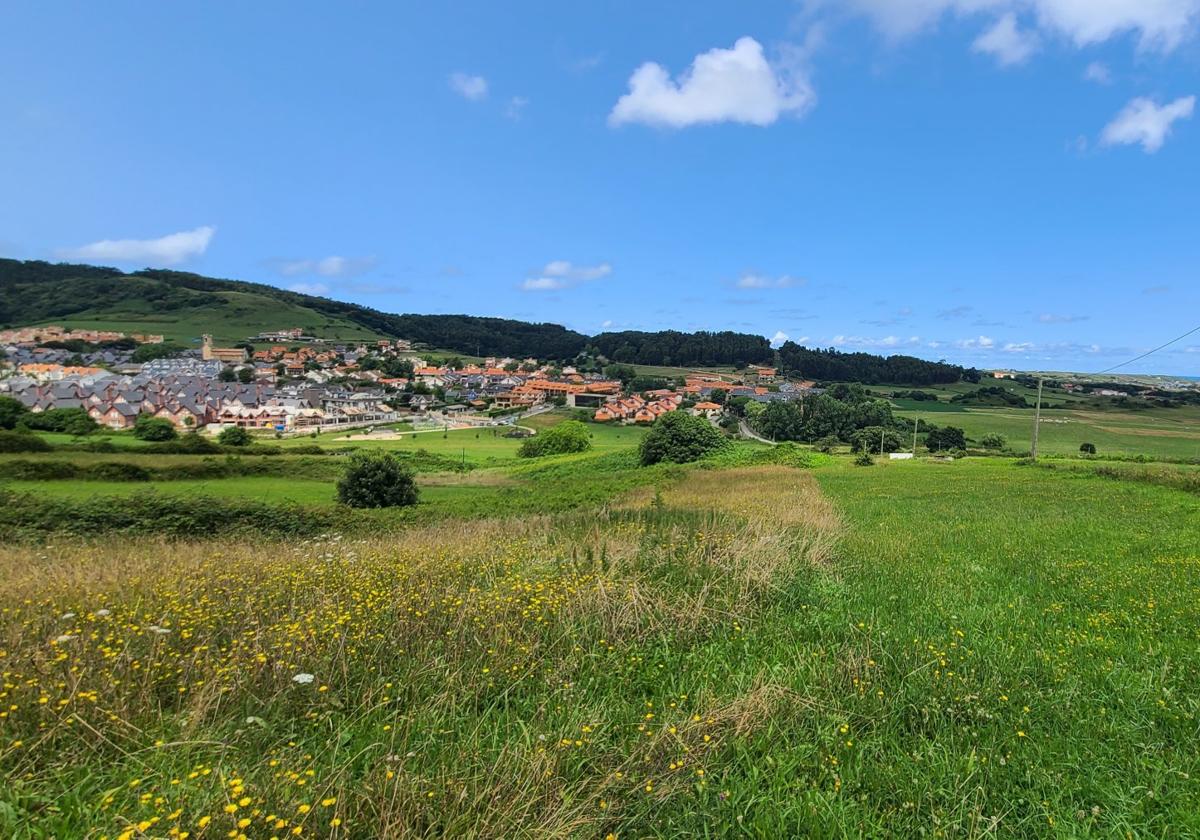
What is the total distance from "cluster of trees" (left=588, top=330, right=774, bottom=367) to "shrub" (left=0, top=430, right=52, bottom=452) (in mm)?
153352

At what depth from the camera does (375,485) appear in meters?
29.0

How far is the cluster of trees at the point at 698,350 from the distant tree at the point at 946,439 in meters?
104

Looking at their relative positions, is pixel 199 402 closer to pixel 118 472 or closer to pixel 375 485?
pixel 118 472

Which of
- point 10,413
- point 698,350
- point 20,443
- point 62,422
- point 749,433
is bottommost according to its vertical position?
point 749,433

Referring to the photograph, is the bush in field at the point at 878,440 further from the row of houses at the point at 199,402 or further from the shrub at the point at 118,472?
the row of houses at the point at 199,402

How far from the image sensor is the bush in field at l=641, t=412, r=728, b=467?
1869 inches

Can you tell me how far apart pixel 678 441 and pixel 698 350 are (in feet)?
434

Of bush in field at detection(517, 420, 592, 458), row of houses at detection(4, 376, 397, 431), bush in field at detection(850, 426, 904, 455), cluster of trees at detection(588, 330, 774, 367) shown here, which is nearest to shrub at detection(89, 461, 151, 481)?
bush in field at detection(517, 420, 592, 458)

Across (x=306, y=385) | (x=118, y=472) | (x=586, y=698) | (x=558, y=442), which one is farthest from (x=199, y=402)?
(x=586, y=698)

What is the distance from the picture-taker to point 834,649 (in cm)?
521

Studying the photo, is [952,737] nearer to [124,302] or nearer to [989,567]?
[989,567]

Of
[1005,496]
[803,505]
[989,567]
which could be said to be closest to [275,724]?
[989,567]

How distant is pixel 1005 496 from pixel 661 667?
64.4 ft

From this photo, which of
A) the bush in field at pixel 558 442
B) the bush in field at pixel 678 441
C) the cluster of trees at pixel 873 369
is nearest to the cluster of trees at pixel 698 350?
the cluster of trees at pixel 873 369
